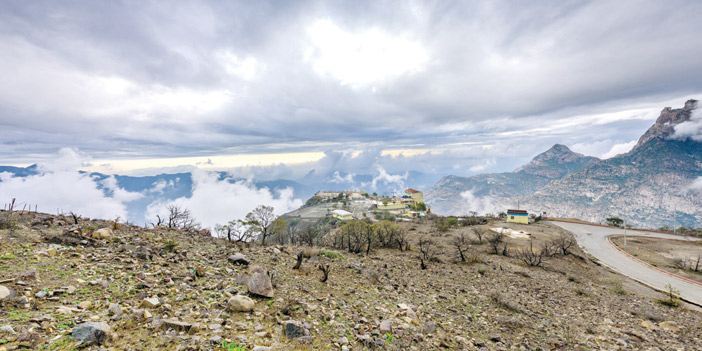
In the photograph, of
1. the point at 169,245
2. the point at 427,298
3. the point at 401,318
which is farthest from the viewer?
the point at 427,298

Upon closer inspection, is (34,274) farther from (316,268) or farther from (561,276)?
(561,276)

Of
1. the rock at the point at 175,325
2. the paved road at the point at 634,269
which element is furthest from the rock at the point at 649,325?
the rock at the point at 175,325

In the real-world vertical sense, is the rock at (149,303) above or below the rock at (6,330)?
below

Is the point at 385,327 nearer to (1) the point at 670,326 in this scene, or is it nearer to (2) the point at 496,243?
(1) the point at 670,326

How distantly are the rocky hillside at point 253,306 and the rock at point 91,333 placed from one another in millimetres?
17

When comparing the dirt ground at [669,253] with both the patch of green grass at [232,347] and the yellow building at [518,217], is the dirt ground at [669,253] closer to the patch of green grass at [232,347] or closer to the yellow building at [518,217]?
the yellow building at [518,217]

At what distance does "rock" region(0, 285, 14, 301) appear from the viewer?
16.8 ft

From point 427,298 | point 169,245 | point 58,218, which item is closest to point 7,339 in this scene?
point 169,245

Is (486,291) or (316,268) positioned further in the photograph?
(486,291)

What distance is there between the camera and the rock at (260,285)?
308 inches

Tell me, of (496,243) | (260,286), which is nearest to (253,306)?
(260,286)

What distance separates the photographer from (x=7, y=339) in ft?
13.4

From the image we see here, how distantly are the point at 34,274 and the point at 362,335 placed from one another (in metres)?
8.76

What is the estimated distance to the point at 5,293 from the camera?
5.21 meters
